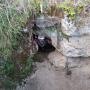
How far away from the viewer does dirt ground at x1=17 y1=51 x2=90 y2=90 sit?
12.6 ft

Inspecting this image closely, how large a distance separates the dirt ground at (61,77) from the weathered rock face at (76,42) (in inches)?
4.4

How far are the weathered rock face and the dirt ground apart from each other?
11 cm

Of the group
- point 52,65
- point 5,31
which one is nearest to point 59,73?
point 52,65

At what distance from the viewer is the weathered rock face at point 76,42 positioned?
3676 mm

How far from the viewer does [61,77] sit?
3900mm

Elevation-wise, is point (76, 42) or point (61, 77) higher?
point (76, 42)

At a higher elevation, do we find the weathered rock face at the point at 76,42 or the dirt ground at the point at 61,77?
the weathered rock face at the point at 76,42

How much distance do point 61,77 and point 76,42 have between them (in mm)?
477

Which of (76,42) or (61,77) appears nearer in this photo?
(76,42)

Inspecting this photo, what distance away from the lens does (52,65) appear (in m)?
3.97

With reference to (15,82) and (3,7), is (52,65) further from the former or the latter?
(3,7)

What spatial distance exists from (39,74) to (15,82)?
1.20 ft

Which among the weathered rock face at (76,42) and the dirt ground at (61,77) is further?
the dirt ground at (61,77)

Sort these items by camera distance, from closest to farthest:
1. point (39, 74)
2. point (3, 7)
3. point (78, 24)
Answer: point (3, 7) → point (78, 24) → point (39, 74)
